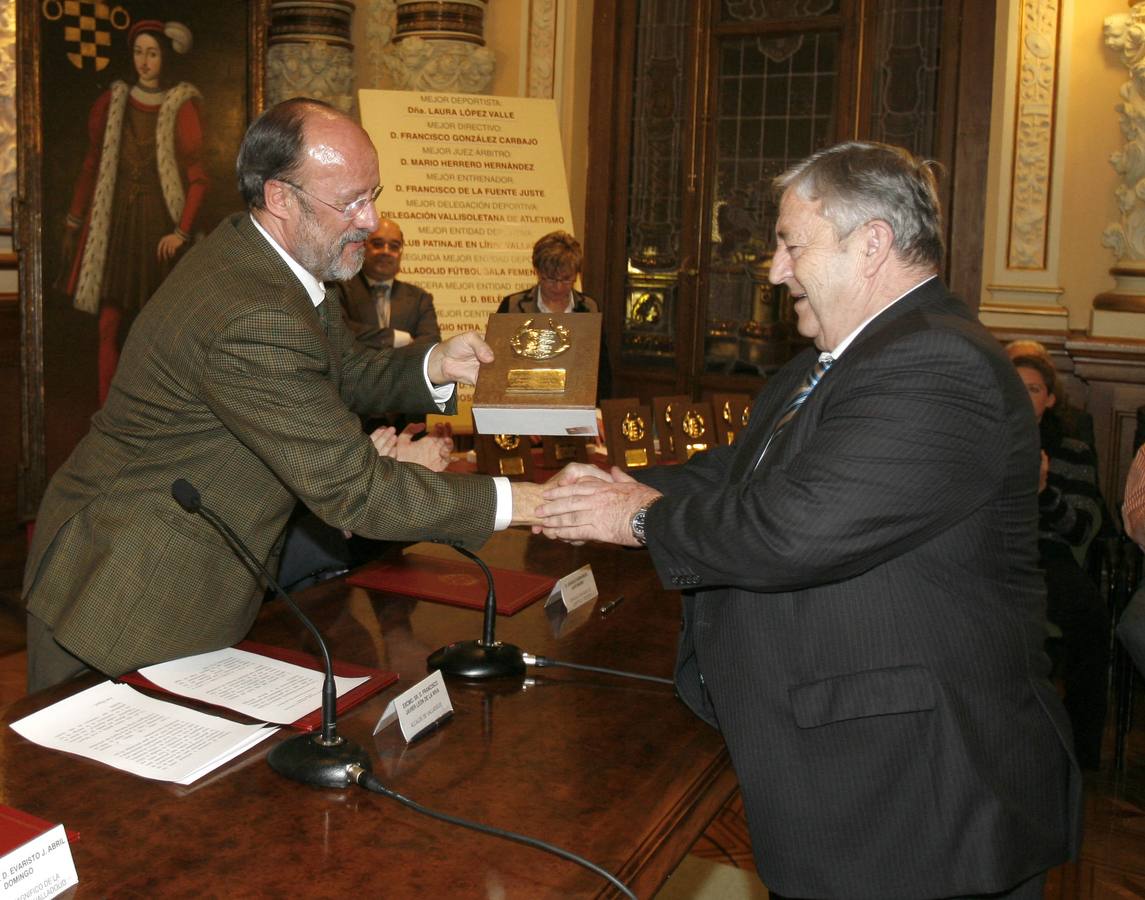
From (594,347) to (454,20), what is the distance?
4578 mm

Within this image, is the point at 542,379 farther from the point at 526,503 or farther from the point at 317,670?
the point at 317,670

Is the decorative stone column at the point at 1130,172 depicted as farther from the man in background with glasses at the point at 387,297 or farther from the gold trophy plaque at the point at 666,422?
the man in background with glasses at the point at 387,297

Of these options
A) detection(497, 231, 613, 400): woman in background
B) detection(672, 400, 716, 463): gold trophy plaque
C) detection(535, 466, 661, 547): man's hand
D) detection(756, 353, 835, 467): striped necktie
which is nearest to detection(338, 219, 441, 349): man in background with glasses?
detection(497, 231, 613, 400): woman in background

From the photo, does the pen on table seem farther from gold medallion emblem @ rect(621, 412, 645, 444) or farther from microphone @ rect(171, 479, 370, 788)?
gold medallion emblem @ rect(621, 412, 645, 444)

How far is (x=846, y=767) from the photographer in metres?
1.65

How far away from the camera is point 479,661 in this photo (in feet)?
6.60

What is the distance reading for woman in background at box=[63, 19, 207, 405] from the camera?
5.59m

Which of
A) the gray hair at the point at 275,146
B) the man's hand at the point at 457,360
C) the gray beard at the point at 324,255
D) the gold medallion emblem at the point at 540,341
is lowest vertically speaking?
the man's hand at the point at 457,360

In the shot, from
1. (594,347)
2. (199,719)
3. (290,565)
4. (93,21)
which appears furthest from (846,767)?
(93,21)

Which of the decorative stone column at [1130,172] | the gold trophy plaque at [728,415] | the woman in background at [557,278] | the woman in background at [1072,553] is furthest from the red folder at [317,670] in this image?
the decorative stone column at [1130,172]

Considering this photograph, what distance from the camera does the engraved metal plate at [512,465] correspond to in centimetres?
359

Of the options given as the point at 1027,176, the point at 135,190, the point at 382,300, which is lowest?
the point at 382,300

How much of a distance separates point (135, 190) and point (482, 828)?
201 inches

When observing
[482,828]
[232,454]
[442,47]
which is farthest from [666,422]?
[442,47]
